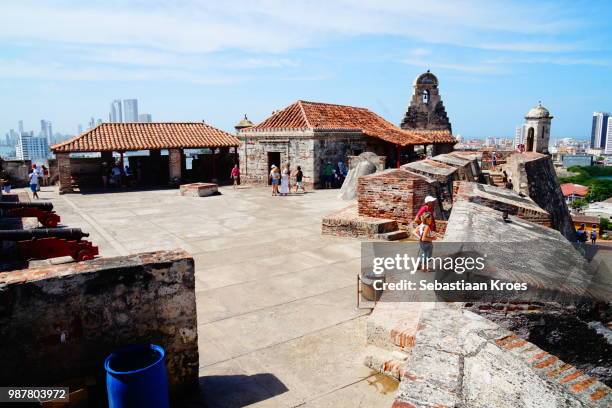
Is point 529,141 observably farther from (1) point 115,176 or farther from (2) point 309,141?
(1) point 115,176

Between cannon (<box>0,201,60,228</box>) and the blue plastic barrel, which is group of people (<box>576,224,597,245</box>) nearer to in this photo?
the blue plastic barrel

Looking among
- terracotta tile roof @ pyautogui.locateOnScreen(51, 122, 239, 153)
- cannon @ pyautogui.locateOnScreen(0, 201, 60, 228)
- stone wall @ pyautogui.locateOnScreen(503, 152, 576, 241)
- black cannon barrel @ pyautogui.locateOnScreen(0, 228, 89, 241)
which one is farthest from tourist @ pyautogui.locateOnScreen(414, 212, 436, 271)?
terracotta tile roof @ pyautogui.locateOnScreen(51, 122, 239, 153)

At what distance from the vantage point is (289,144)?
66.7 feet

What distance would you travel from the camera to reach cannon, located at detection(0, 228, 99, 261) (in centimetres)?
712

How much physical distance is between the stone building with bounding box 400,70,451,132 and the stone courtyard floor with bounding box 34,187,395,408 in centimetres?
2082

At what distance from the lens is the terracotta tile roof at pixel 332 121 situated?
20.8m

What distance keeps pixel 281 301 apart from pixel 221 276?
164 cm

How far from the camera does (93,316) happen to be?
3859 millimetres

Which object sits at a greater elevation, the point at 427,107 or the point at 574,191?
the point at 427,107

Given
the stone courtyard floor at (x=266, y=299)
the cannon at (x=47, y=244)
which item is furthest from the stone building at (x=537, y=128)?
the cannon at (x=47, y=244)

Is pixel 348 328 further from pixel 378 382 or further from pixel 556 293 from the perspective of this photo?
pixel 556 293

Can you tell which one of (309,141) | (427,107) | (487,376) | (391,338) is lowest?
(391,338)

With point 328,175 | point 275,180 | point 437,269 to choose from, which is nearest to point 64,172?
point 275,180

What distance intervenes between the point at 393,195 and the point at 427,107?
2424cm
